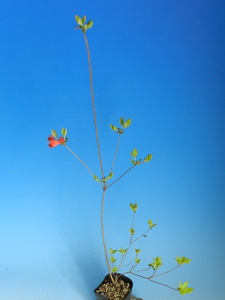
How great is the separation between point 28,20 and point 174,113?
2.22ft

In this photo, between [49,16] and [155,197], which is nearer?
[49,16]

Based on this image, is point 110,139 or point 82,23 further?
point 110,139

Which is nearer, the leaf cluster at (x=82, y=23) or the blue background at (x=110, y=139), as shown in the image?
the leaf cluster at (x=82, y=23)

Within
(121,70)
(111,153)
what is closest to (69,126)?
(111,153)

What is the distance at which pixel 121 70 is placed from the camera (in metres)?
1.12

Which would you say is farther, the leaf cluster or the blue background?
the blue background

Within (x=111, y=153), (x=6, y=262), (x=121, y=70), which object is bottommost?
(x=6, y=262)

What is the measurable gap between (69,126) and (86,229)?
0.46 meters

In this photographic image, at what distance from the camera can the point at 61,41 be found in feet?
3.59

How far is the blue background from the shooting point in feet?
3.54

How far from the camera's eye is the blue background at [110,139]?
108cm

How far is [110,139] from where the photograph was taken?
119cm

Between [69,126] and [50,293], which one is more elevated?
[69,126]

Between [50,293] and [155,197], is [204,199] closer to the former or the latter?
[155,197]
